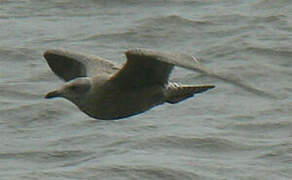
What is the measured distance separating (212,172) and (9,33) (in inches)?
238

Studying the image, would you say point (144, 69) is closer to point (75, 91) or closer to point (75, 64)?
point (75, 91)

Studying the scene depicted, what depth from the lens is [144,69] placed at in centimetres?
977

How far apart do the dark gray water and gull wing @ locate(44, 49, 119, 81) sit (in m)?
1.36

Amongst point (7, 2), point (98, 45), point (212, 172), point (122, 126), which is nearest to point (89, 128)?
point (122, 126)

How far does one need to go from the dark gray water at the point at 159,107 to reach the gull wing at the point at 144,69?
1.12m

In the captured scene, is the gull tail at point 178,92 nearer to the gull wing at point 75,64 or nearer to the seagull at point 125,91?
the seagull at point 125,91

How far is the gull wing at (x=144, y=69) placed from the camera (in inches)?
364

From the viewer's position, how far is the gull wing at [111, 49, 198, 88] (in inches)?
364

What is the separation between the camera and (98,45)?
18.0 metres

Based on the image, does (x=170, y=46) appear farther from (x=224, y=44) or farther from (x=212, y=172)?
(x=212, y=172)

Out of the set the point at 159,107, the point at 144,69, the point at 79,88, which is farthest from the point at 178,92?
the point at 159,107

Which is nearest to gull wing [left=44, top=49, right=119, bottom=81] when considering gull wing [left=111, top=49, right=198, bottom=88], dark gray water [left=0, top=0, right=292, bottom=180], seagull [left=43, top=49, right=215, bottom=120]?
seagull [left=43, top=49, right=215, bottom=120]

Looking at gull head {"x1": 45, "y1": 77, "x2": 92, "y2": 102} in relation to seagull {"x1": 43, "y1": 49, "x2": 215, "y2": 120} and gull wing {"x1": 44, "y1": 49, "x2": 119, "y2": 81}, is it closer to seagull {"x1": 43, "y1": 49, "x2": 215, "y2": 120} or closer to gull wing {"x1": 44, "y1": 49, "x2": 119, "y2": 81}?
seagull {"x1": 43, "y1": 49, "x2": 215, "y2": 120}

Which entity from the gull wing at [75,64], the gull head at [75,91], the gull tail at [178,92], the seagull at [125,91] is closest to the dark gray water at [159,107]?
the gull tail at [178,92]
